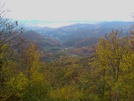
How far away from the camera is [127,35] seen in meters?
23.0

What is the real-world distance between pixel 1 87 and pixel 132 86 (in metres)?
11.9

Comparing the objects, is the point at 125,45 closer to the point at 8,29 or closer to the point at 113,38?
the point at 113,38

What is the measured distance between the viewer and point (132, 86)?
62.8ft

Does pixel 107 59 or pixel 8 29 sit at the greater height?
pixel 8 29

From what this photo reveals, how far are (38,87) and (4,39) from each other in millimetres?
12809

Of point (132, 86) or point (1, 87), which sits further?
point (132, 86)

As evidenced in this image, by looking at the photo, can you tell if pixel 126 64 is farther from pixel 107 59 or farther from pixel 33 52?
pixel 33 52

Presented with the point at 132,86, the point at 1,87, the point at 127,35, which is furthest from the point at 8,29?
the point at 127,35

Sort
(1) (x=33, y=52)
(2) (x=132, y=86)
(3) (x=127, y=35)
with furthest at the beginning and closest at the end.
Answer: (1) (x=33, y=52), (3) (x=127, y=35), (2) (x=132, y=86)

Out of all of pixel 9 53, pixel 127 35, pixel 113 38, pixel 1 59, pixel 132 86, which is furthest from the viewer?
pixel 113 38

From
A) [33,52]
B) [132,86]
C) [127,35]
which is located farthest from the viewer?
[33,52]

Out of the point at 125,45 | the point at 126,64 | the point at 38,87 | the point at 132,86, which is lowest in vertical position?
the point at 38,87

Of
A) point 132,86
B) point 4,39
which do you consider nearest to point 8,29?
point 4,39

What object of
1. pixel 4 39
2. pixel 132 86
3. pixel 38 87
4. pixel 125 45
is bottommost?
pixel 38 87
